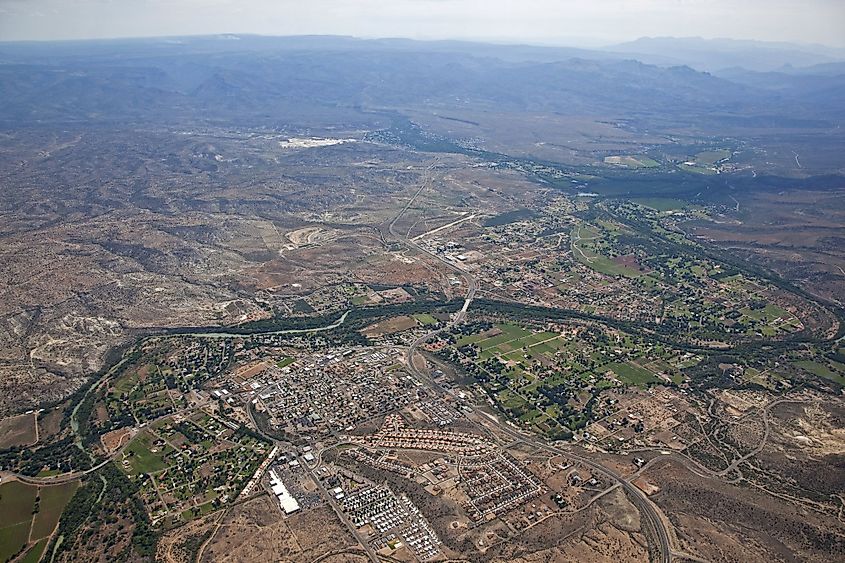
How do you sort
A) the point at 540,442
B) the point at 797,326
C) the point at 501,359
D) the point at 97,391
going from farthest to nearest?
1. the point at 797,326
2. the point at 501,359
3. the point at 97,391
4. the point at 540,442

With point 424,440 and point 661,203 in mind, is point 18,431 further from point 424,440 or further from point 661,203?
point 661,203

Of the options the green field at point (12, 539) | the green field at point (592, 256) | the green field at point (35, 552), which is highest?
the green field at point (12, 539)

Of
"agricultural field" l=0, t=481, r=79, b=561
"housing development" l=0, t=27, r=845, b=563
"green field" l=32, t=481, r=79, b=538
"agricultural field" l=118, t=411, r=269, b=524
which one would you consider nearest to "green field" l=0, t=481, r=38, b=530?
"agricultural field" l=0, t=481, r=79, b=561

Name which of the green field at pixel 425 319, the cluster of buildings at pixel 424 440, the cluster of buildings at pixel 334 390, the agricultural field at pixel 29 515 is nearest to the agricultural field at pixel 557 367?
the green field at pixel 425 319

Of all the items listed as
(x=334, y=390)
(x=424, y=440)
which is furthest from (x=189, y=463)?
(x=424, y=440)

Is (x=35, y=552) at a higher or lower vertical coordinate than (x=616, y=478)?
higher

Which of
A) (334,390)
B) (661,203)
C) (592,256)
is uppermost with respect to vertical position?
(334,390)

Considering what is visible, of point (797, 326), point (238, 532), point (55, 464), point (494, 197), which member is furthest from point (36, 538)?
point (494, 197)

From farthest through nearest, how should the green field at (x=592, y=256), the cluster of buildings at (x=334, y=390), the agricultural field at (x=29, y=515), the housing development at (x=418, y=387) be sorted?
the green field at (x=592, y=256)
the cluster of buildings at (x=334, y=390)
the housing development at (x=418, y=387)
the agricultural field at (x=29, y=515)

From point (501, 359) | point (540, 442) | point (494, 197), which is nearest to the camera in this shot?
point (540, 442)

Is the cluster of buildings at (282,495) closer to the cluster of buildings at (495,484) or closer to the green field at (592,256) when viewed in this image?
the cluster of buildings at (495,484)

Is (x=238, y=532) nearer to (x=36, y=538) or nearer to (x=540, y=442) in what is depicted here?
(x=36, y=538)
